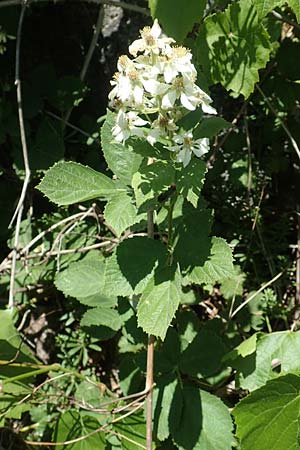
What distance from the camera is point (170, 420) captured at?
5.20 feet

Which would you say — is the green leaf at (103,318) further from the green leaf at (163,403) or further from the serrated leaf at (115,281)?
the serrated leaf at (115,281)

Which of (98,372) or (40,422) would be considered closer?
(40,422)

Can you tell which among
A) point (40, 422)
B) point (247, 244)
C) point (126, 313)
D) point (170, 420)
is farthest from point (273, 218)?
point (40, 422)

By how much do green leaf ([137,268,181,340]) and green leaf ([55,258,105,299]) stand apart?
36 centimetres

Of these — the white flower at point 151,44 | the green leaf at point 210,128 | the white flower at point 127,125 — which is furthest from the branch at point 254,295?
the white flower at point 151,44

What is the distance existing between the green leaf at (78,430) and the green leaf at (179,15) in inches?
40.7

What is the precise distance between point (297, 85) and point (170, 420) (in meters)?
1.11

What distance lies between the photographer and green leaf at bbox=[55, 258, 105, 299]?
170cm

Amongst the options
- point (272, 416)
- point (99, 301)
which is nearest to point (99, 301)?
point (99, 301)

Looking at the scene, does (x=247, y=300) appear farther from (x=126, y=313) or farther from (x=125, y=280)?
(x=125, y=280)

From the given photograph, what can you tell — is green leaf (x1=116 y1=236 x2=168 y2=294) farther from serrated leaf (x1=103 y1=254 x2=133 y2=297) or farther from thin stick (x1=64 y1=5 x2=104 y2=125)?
thin stick (x1=64 y1=5 x2=104 y2=125)

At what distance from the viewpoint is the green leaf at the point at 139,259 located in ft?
4.61

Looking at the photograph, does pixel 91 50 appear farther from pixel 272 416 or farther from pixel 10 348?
pixel 272 416

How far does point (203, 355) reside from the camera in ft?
5.46
